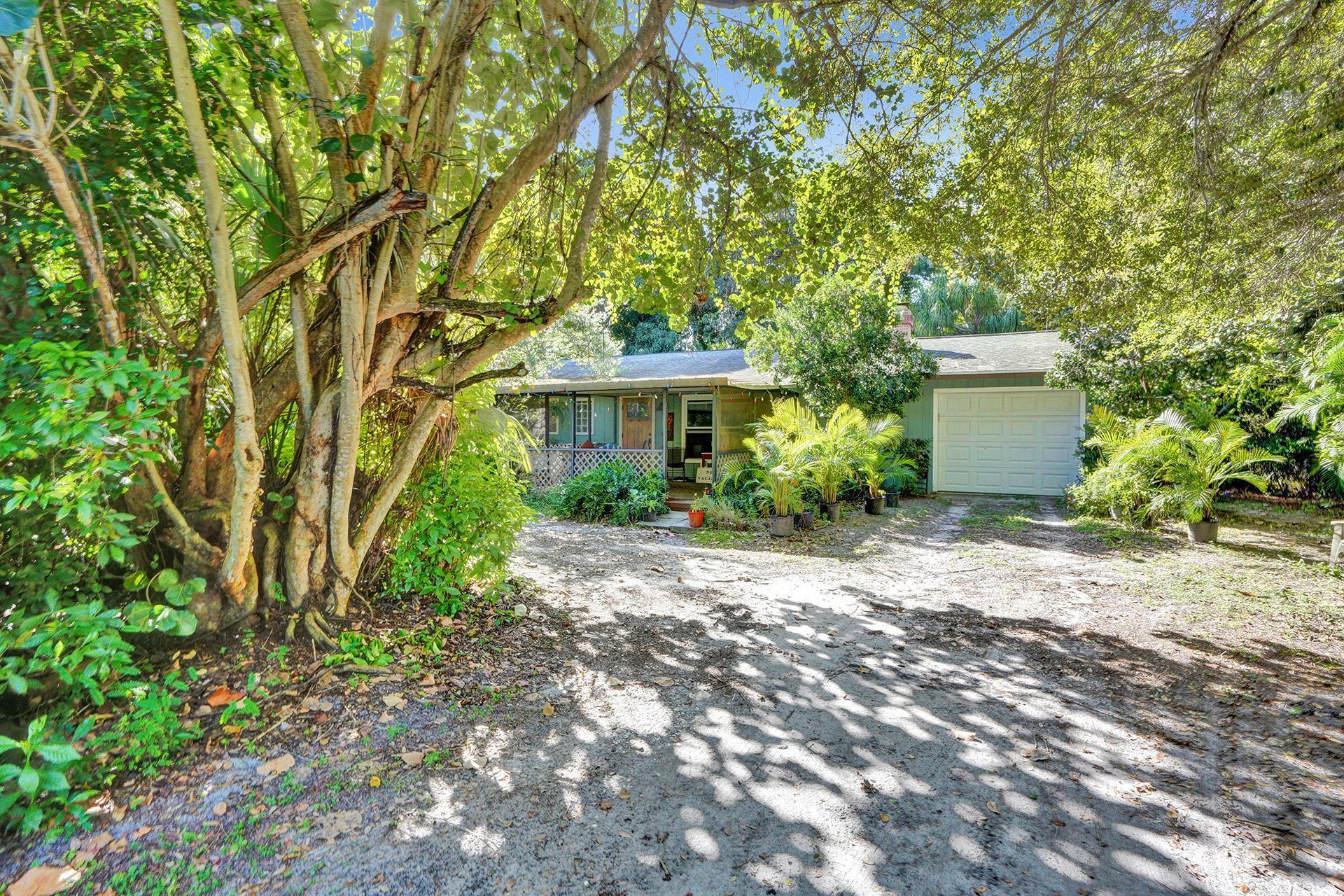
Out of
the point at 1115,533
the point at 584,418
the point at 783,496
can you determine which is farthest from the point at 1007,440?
the point at 584,418

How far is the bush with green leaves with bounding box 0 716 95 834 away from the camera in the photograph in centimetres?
191

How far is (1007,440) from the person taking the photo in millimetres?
13164

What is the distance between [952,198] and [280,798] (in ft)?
21.4

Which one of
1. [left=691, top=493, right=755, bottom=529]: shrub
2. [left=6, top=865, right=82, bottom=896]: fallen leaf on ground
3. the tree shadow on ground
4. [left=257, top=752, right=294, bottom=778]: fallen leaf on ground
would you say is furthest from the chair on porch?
[left=6, top=865, right=82, bottom=896]: fallen leaf on ground

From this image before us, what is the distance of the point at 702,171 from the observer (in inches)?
228

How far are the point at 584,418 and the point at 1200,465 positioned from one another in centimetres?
1262

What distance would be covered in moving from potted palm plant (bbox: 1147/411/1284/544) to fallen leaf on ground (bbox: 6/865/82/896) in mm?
10480

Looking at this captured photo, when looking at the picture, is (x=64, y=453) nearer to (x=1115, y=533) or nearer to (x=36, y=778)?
(x=36, y=778)

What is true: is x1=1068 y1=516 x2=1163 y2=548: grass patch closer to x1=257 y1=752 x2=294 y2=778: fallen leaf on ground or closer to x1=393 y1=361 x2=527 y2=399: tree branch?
x1=393 y1=361 x2=527 y2=399: tree branch

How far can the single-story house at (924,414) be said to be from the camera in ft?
41.6

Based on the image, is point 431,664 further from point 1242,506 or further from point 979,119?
point 1242,506

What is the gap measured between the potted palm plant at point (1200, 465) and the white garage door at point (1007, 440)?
12.6ft

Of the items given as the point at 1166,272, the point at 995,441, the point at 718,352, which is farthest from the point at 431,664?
the point at 718,352

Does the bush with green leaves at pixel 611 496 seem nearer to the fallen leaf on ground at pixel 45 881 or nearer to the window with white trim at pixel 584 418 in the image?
the window with white trim at pixel 584 418
